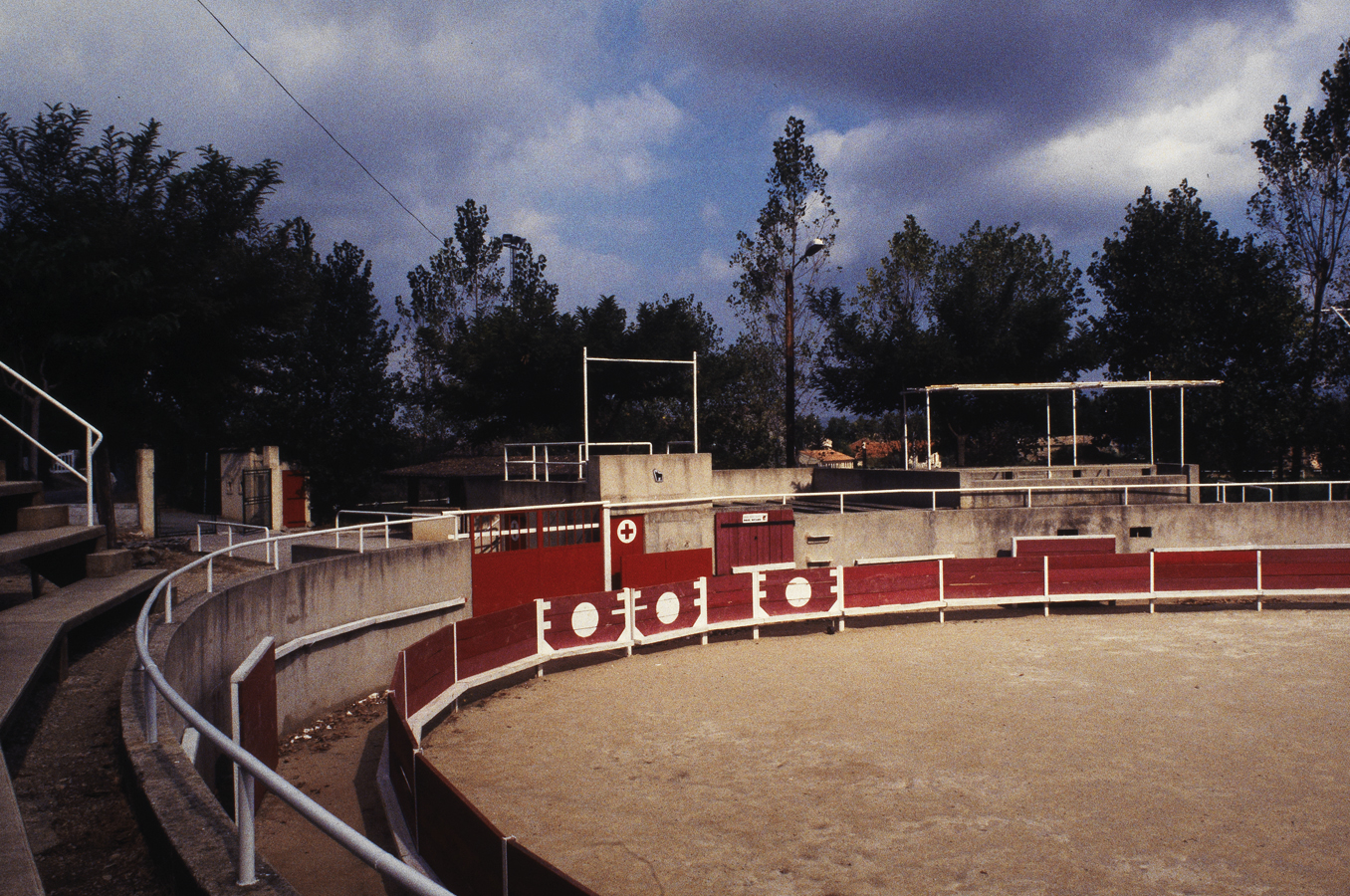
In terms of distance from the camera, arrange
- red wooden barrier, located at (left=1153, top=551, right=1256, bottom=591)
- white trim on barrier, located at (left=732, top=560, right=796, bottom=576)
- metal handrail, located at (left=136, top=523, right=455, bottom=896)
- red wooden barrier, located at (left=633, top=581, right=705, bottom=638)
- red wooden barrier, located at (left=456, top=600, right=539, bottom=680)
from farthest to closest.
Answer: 1. red wooden barrier, located at (left=1153, top=551, right=1256, bottom=591)
2. white trim on barrier, located at (left=732, top=560, right=796, bottom=576)
3. red wooden barrier, located at (left=633, top=581, right=705, bottom=638)
4. red wooden barrier, located at (left=456, top=600, right=539, bottom=680)
5. metal handrail, located at (left=136, top=523, right=455, bottom=896)

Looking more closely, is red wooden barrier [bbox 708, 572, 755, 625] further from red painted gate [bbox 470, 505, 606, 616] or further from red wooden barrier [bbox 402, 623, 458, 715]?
red wooden barrier [bbox 402, 623, 458, 715]

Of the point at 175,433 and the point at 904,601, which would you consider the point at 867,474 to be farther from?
the point at 175,433

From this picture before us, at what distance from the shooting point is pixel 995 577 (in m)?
19.5

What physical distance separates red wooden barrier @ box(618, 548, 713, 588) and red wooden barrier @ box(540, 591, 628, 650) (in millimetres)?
2157

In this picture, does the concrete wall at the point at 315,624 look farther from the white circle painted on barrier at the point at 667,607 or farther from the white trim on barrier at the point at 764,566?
the white trim on barrier at the point at 764,566

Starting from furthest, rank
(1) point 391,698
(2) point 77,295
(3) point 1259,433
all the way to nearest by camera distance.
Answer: (3) point 1259,433, (2) point 77,295, (1) point 391,698

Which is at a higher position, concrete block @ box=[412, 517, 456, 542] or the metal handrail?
the metal handrail

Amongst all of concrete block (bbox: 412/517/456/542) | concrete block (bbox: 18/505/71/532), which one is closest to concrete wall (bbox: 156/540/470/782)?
concrete block (bbox: 18/505/71/532)

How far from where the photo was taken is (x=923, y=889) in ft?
22.6

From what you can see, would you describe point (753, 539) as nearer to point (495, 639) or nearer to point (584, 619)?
point (584, 619)

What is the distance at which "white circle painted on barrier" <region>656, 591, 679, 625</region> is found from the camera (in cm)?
1664

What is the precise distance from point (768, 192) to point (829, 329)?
7.19 metres

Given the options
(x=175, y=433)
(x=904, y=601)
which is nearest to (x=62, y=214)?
(x=175, y=433)

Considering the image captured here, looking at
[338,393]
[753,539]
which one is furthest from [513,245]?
[753,539]
